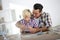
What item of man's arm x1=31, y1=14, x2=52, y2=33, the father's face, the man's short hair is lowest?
man's arm x1=31, y1=14, x2=52, y2=33

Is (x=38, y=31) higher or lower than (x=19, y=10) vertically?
lower

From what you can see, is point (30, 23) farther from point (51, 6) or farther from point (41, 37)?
point (51, 6)

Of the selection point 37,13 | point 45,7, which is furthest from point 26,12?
point 45,7

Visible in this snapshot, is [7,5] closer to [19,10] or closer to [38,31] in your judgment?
[19,10]

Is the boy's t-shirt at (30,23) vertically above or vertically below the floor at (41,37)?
above

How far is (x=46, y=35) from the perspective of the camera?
157 cm

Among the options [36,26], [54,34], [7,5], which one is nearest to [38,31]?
[36,26]

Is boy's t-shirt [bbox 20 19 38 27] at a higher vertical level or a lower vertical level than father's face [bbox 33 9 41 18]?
lower

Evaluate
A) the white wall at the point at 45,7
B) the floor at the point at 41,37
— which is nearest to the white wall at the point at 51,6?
the white wall at the point at 45,7

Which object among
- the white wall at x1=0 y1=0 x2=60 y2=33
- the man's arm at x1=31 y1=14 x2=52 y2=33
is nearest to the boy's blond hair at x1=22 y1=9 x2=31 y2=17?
the white wall at x1=0 y1=0 x2=60 y2=33

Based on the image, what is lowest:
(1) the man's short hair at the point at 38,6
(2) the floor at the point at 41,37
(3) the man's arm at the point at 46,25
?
(2) the floor at the point at 41,37

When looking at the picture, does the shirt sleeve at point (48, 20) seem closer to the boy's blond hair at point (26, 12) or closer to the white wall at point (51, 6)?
the white wall at point (51, 6)

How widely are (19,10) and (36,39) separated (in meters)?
0.42

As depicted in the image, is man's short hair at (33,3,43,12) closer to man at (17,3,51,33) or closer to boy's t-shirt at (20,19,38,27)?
man at (17,3,51,33)
